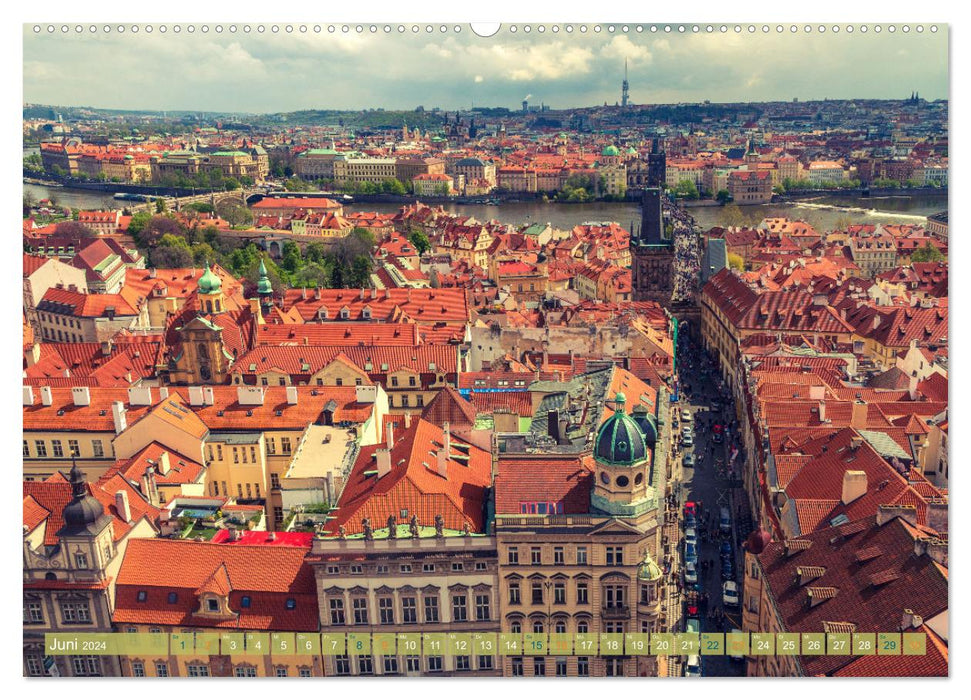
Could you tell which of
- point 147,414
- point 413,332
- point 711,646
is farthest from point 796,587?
point 413,332

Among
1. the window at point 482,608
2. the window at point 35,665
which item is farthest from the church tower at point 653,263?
the window at point 35,665

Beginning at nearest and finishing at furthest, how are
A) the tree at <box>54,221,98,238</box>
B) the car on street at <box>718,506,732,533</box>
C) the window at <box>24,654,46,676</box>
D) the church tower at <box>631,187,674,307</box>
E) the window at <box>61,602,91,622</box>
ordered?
the window at <box>24,654,46,676</box>
the window at <box>61,602,91,622</box>
the car on street at <box>718,506,732,533</box>
the church tower at <box>631,187,674,307</box>
the tree at <box>54,221,98,238</box>

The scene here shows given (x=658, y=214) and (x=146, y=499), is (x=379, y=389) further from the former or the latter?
(x=658, y=214)

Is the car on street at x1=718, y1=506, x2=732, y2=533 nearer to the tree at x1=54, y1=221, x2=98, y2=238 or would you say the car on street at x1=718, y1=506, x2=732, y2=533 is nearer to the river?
the tree at x1=54, y1=221, x2=98, y2=238

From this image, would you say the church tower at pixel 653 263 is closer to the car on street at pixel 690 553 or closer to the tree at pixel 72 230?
the car on street at pixel 690 553

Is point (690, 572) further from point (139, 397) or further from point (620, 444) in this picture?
point (139, 397)

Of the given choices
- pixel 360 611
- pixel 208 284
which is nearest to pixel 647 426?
pixel 360 611

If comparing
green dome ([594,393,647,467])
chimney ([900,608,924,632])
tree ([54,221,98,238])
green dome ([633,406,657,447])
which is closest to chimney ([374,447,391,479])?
green dome ([594,393,647,467])
